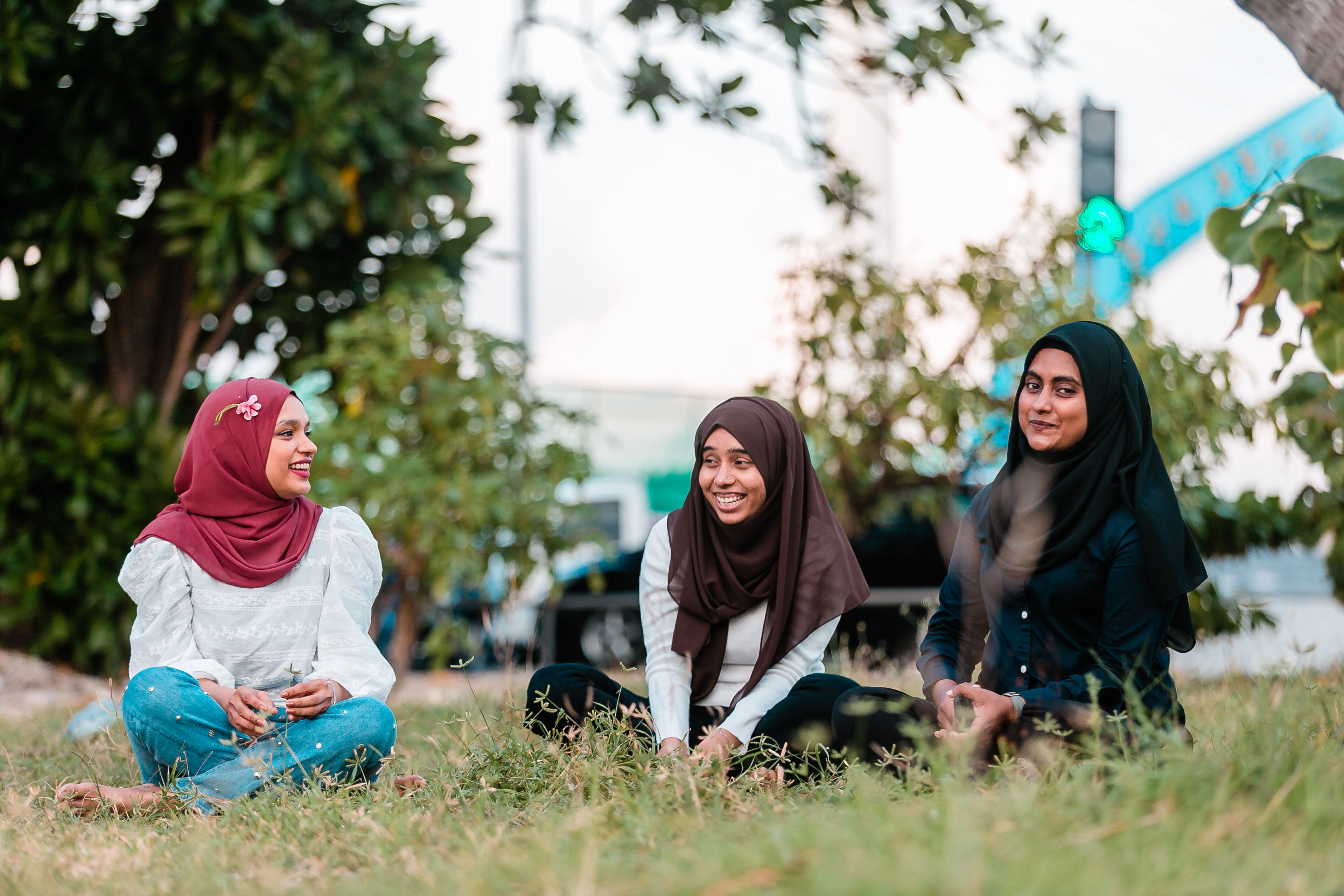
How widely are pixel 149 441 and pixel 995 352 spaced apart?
4.10 m

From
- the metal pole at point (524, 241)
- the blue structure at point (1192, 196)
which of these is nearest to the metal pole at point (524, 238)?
the metal pole at point (524, 241)

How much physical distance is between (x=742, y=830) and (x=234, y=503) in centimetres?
161

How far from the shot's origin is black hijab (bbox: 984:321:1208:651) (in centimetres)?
257

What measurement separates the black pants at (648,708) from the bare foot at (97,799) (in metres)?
0.86

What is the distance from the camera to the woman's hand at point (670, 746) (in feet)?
8.57

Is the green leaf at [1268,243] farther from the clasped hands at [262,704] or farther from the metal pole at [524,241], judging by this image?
the metal pole at [524,241]

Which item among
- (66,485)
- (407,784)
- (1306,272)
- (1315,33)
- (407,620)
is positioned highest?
(1315,33)

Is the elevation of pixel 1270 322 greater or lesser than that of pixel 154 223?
lesser

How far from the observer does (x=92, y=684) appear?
5898 mm

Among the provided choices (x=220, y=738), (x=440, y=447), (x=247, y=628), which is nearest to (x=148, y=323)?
(x=440, y=447)

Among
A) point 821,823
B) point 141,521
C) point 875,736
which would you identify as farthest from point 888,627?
point 821,823

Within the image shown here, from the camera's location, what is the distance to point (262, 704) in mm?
2656

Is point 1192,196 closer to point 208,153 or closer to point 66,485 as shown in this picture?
point 208,153

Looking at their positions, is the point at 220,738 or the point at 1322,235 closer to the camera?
the point at 1322,235
